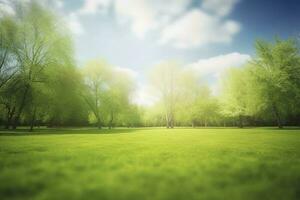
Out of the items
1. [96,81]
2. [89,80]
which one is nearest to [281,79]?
[96,81]

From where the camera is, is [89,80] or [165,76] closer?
[89,80]

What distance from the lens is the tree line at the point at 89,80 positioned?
26766 mm

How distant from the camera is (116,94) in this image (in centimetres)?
4719

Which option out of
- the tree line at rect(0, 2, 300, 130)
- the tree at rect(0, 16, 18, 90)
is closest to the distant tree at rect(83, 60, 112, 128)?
the tree line at rect(0, 2, 300, 130)

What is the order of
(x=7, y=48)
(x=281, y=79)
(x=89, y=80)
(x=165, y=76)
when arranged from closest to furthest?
(x=7, y=48)
(x=281, y=79)
(x=89, y=80)
(x=165, y=76)

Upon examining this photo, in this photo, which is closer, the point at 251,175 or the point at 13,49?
the point at 251,175

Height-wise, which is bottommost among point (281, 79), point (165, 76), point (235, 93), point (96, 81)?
point (235, 93)

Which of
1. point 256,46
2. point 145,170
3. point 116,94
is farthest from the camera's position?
point 116,94

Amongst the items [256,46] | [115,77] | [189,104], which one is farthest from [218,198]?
[189,104]

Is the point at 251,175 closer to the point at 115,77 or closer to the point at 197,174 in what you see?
the point at 197,174

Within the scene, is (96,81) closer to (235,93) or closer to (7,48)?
(7,48)

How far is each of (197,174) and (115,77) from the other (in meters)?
45.7

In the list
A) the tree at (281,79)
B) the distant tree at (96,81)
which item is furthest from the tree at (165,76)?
the tree at (281,79)

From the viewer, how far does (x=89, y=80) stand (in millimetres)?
44844
